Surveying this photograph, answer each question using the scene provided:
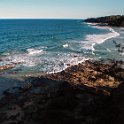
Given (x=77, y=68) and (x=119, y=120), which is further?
(x=77, y=68)

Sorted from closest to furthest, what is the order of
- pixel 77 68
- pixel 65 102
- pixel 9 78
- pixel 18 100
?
pixel 65 102 → pixel 18 100 → pixel 9 78 → pixel 77 68

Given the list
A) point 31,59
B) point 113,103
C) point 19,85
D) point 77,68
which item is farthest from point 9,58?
point 113,103

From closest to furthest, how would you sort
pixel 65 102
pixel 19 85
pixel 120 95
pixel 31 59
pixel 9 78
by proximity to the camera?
pixel 120 95
pixel 65 102
pixel 19 85
pixel 9 78
pixel 31 59

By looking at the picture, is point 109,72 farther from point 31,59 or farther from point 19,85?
point 31,59

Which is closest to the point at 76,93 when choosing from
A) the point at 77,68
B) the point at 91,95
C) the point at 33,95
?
the point at 91,95

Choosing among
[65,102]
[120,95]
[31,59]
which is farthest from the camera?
[31,59]

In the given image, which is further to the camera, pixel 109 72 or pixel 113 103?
pixel 109 72

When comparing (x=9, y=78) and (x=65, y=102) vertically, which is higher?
(x=65, y=102)

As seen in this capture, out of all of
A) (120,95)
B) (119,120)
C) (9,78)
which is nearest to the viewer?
(119,120)

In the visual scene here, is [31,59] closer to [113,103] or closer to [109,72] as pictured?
[109,72]
